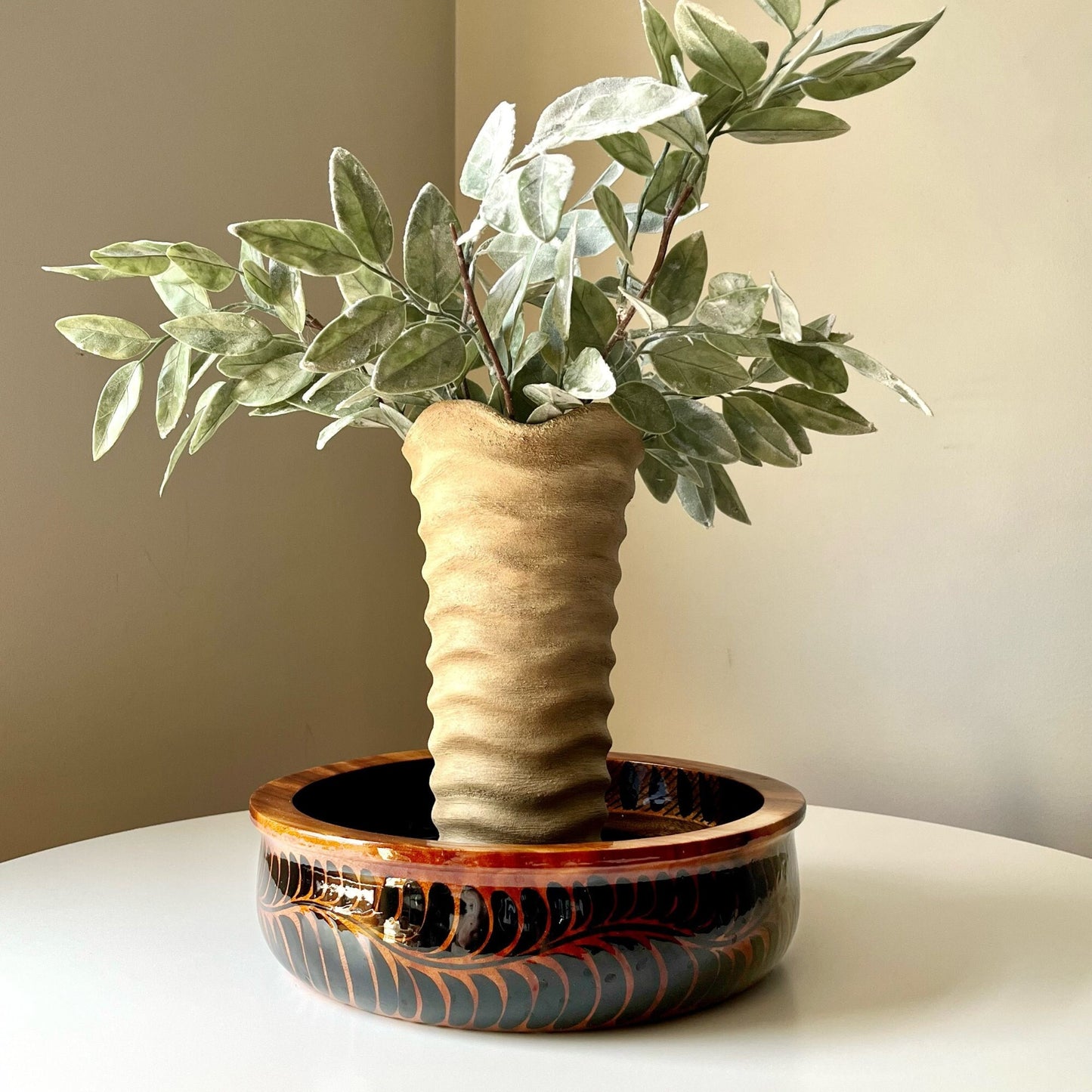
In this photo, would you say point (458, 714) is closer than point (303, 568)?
Yes

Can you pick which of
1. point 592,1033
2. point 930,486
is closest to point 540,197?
point 592,1033

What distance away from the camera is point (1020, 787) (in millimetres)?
1115

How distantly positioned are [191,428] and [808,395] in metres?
0.38

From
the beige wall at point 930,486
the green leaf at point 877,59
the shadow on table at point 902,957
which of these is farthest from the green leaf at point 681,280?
the beige wall at point 930,486

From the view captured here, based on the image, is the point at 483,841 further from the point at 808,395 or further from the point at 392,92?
the point at 392,92

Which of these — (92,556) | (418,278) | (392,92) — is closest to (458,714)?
(418,278)

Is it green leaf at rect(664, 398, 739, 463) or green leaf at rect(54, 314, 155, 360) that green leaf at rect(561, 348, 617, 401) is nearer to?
green leaf at rect(664, 398, 739, 463)

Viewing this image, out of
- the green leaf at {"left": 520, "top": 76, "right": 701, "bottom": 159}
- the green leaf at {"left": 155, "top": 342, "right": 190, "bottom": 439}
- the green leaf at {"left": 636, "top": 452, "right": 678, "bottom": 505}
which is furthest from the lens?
the green leaf at {"left": 636, "top": 452, "right": 678, "bottom": 505}

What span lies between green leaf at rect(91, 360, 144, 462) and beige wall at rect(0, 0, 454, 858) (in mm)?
434

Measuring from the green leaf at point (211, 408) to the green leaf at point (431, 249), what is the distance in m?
0.17

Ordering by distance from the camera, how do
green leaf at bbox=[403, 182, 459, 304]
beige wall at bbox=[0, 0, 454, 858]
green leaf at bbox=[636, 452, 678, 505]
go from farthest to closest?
beige wall at bbox=[0, 0, 454, 858] → green leaf at bbox=[636, 452, 678, 505] → green leaf at bbox=[403, 182, 459, 304]

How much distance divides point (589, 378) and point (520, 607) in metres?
0.14

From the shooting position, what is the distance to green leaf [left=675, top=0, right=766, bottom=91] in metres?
0.53

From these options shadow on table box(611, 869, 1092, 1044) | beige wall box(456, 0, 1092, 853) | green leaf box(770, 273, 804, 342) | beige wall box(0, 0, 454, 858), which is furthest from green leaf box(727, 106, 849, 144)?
beige wall box(0, 0, 454, 858)
